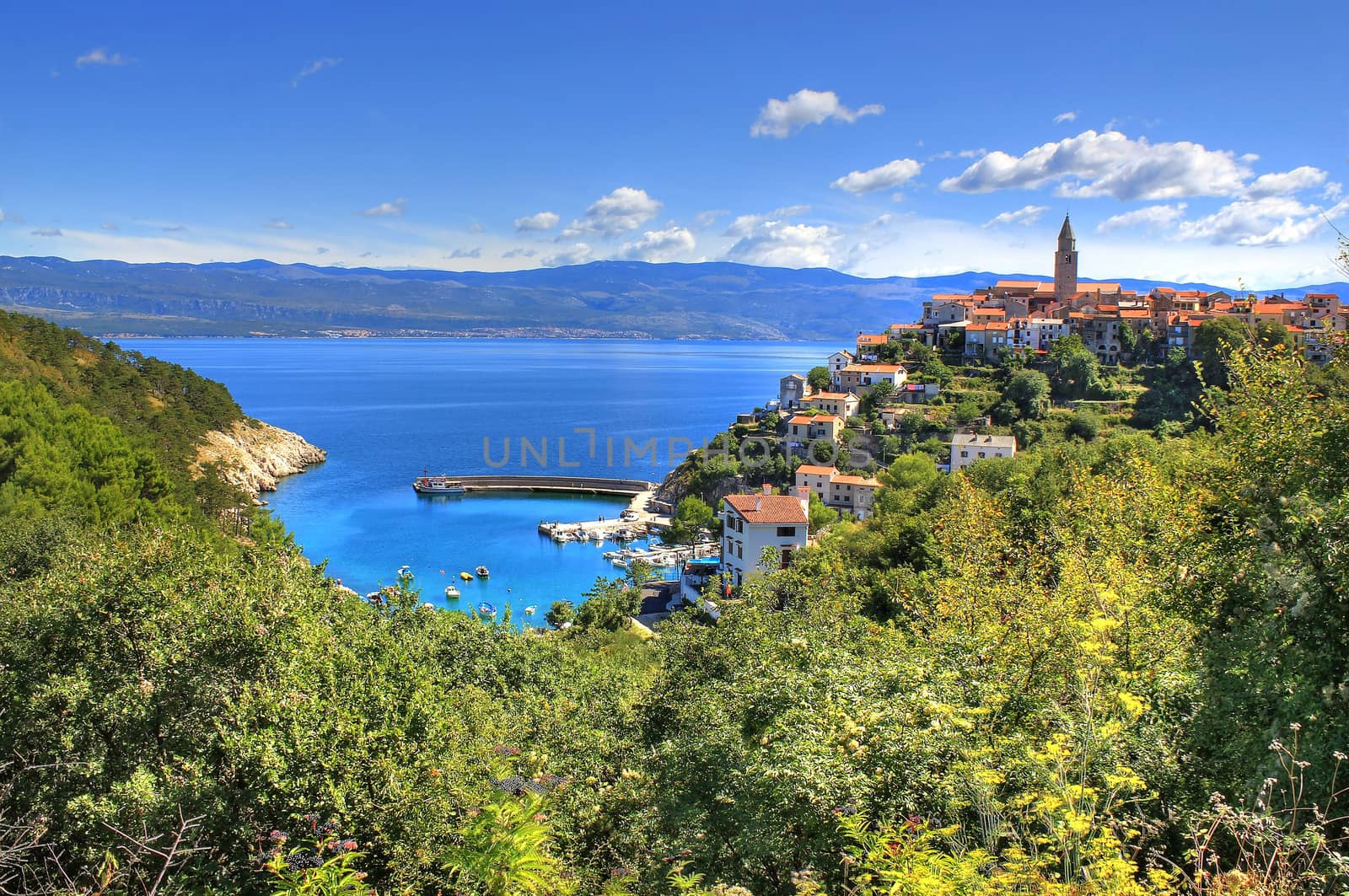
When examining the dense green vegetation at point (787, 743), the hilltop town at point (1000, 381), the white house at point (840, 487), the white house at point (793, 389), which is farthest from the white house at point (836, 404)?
the dense green vegetation at point (787, 743)

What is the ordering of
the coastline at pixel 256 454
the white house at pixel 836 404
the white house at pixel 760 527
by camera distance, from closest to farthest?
the white house at pixel 760 527 → the coastline at pixel 256 454 → the white house at pixel 836 404

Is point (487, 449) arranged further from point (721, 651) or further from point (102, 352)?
point (721, 651)

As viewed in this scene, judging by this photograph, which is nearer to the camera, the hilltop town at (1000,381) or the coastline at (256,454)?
the hilltop town at (1000,381)

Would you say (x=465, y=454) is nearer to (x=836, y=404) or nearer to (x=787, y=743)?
(x=836, y=404)

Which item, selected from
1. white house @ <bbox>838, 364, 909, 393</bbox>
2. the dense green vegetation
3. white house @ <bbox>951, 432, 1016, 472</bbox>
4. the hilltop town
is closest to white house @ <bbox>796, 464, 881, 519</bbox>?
the hilltop town

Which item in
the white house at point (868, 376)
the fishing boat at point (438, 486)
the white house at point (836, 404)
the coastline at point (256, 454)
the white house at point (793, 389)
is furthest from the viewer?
the white house at point (793, 389)

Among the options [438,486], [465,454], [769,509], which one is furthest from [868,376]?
[465,454]

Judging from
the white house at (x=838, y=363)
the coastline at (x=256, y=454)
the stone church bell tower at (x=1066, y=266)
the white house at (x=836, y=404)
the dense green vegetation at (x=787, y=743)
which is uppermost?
the stone church bell tower at (x=1066, y=266)

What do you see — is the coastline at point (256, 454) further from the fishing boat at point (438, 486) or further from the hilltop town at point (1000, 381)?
the hilltop town at point (1000, 381)
